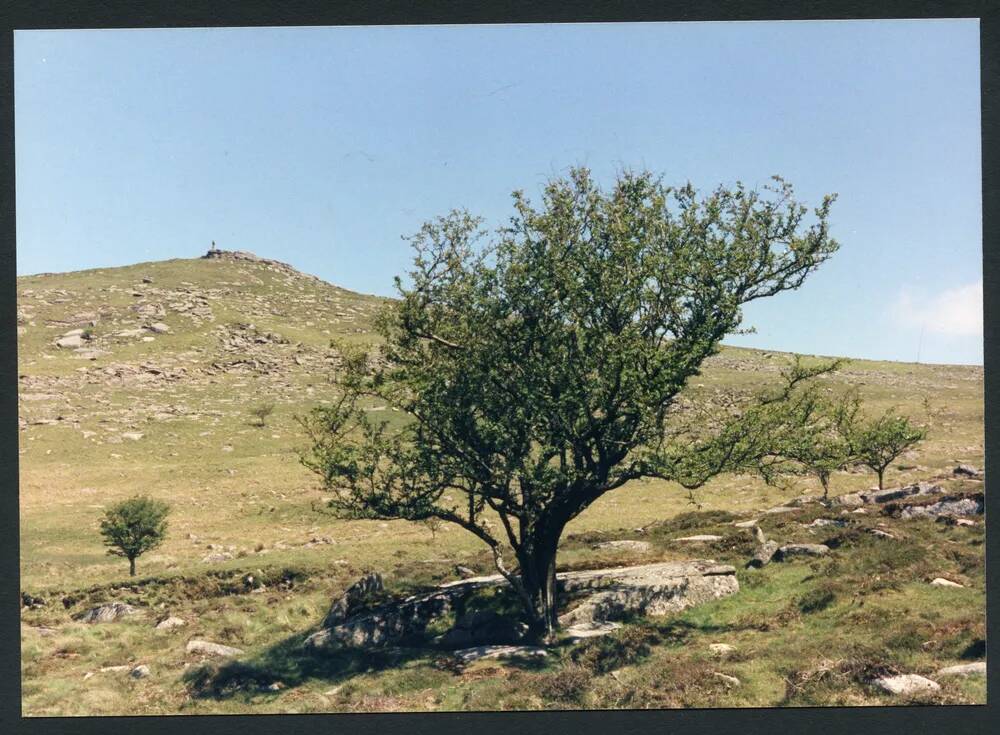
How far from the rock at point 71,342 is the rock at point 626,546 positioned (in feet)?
325

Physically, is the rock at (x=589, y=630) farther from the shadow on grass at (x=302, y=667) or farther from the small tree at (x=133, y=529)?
the small tree at (x=133, y=529)

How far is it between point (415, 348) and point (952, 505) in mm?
25679

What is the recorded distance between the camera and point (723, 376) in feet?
372

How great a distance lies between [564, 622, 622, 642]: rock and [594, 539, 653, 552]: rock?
10.6m

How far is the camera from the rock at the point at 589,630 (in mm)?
22109

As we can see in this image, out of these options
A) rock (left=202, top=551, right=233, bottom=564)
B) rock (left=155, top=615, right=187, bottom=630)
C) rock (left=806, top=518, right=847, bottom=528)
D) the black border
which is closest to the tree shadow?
the black border

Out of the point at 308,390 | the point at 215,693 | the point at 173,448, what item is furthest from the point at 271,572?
the point at 308,390

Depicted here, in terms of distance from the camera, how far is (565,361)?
822 inches

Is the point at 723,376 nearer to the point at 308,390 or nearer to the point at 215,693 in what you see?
the point at 308,390

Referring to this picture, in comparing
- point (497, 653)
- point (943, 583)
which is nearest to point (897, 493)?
point (943, 583)

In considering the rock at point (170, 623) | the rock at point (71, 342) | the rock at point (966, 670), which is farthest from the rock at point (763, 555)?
the rock at point (71, 342)

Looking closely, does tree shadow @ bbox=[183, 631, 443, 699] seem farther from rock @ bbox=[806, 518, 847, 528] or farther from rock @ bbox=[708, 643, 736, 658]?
rock @ bbox=[806, 518, 847, 528]

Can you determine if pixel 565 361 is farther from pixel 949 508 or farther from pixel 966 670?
pixel 949 508

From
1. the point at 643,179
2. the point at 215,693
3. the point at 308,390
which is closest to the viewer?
the point at 215,693
